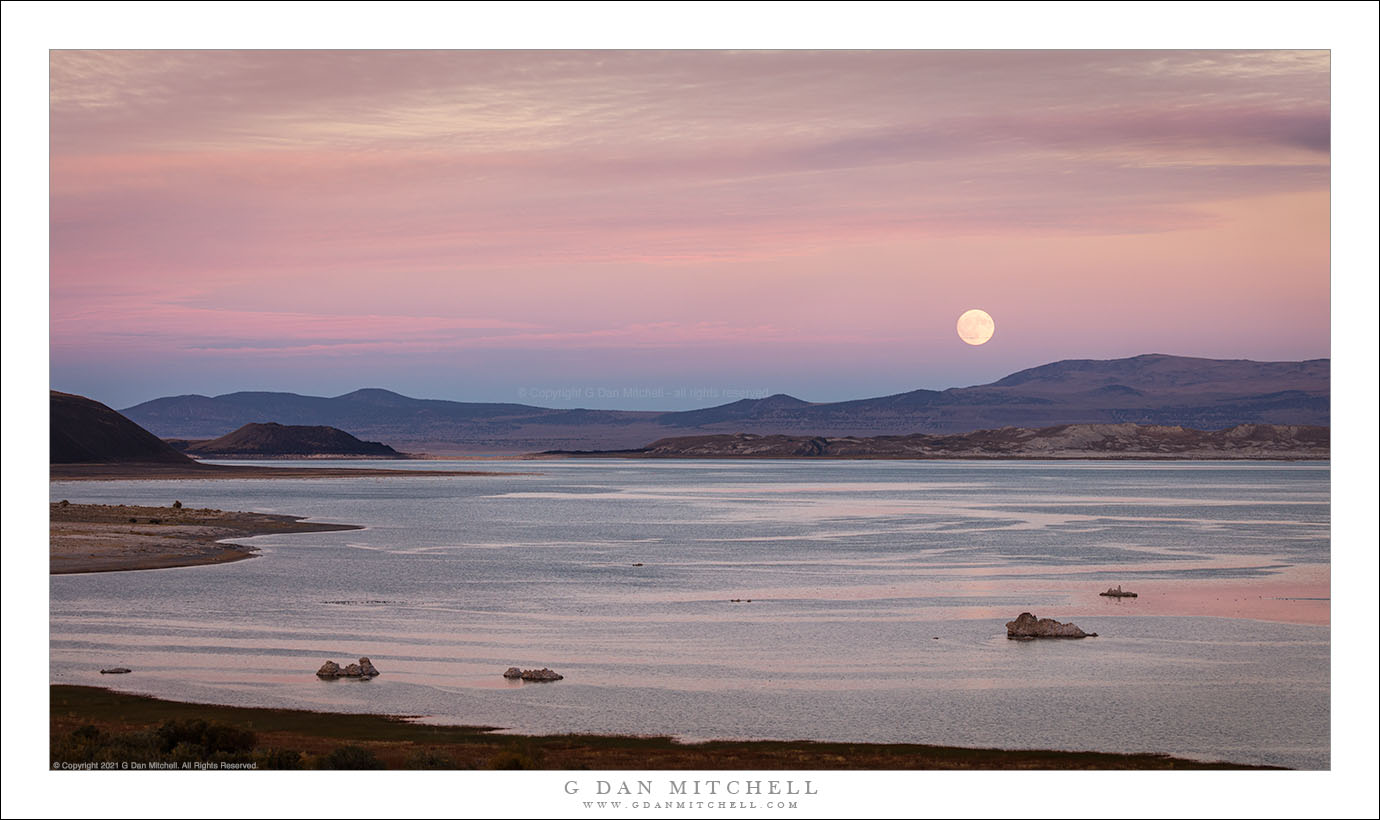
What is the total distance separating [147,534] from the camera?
58.5 metres

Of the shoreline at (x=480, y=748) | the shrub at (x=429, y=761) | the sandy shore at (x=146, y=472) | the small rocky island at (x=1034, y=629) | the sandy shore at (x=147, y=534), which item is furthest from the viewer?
the sandy shore at (x=146, y=472)

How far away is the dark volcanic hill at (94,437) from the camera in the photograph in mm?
148875

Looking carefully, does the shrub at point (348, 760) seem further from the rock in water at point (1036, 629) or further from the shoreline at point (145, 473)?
the shoreline at point (145, 473)

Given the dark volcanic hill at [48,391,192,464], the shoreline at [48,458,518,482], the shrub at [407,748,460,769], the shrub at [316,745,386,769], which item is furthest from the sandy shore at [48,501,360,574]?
the dark volcanic hill at [48,391,192,464]

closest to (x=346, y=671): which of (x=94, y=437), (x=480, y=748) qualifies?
(x=480, y=748)

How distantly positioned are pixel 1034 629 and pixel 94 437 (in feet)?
480

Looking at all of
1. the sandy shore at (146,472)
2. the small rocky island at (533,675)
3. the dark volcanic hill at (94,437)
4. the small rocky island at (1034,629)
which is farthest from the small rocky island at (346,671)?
the dark volcanic hill at (94,437)

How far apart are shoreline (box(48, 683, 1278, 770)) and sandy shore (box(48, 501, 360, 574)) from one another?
1970cm

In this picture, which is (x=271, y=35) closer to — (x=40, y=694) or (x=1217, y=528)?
(x=40, y=694)

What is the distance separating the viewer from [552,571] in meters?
55.0

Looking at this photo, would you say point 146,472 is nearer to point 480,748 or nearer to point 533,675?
point 533,675

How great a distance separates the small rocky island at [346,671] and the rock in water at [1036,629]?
17468 mm

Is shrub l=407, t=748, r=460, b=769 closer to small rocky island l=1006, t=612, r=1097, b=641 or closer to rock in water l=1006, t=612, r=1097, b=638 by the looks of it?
small rocky island l=1006, t=612, r=1097, b=641

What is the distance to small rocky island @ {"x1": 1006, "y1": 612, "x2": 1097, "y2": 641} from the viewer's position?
3588 cm
